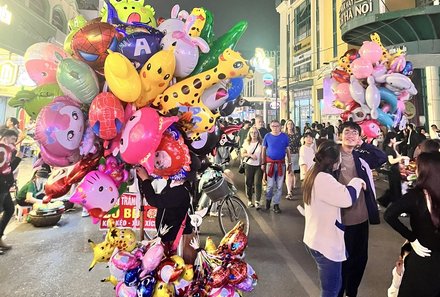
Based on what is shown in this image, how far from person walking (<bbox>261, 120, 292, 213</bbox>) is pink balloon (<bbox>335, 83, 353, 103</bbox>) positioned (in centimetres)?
177

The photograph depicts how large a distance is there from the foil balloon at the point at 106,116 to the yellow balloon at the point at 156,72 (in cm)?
20

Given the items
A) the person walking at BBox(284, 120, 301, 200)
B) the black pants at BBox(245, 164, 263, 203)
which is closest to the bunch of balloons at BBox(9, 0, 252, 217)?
the black pants at BBox(245, 164, 263, 203)

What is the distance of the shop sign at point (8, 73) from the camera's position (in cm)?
945

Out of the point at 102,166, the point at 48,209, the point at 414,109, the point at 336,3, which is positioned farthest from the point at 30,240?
the point at 336,3

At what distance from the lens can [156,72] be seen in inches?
87.0

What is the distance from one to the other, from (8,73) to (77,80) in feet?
31.1

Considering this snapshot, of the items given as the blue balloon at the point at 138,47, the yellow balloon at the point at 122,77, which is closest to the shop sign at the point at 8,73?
the blue balloon at the point at 138,47

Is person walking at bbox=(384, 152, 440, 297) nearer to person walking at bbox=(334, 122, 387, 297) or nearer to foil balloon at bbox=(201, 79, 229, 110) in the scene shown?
person walking at bbox=(334, 122, 387, 297)

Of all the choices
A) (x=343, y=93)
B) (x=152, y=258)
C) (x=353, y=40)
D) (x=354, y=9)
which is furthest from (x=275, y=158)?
(x=353, y=40)

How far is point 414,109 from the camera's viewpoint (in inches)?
671

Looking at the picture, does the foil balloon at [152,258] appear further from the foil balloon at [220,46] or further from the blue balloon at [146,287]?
the foil balloon at [220,46]

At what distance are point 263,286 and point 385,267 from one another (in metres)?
1.84

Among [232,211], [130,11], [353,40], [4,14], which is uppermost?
[353,40]

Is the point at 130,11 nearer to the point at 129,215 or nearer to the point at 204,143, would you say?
the point at 204,143
